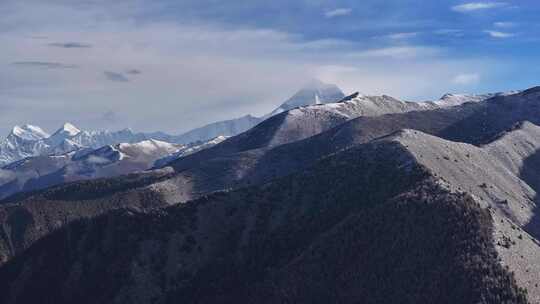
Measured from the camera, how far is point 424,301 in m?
156

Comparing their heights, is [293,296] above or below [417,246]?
below

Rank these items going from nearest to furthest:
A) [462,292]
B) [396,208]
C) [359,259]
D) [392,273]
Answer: [462,292], [392,273], [359,259], [396,208]

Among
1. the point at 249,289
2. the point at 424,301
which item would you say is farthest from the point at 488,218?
the point at 249,289

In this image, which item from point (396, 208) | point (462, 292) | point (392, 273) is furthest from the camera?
point (396, 208)

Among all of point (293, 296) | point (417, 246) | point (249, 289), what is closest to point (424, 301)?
point (417, 246)

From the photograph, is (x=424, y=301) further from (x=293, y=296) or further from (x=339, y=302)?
(x=293, y=296)

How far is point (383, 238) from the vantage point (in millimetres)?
184375

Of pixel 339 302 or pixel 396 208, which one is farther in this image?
pixel 396 208

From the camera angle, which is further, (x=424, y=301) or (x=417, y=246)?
(x=417, y=246)

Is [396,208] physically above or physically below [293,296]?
above

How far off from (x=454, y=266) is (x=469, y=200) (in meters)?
32.7

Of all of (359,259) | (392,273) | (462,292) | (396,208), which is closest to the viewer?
(462,292)

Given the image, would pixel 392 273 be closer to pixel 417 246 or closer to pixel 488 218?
pixel 417 246

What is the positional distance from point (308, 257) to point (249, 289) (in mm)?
18719
